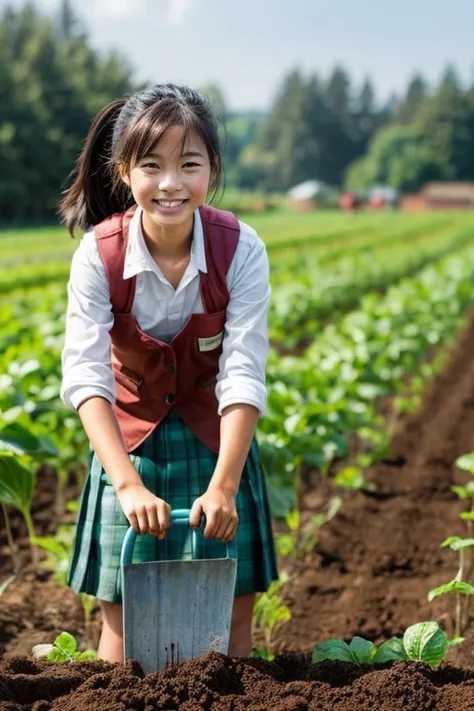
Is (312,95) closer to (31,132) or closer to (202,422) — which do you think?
(31,132)

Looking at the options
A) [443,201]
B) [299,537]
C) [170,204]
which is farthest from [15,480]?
[443,201]

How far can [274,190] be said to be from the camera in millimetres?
113812

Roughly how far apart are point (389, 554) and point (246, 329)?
2.02 m

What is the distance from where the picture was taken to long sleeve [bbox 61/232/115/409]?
2412 mm

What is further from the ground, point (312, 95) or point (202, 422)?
point (312, 95)

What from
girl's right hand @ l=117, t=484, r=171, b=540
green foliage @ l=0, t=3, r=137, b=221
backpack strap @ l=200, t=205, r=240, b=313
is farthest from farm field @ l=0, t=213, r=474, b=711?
green foliage @ l=0, t=3, r=137, b=221

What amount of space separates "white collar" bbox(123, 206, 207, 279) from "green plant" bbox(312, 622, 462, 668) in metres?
0.93

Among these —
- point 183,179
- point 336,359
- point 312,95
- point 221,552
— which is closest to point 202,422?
point 221,552

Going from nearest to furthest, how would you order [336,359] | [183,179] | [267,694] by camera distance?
[267,694] < [183,179] < [336,359]

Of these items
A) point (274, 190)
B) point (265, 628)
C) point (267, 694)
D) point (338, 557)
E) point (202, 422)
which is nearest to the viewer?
point (267, 694)

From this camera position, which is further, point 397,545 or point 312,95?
point 312,95

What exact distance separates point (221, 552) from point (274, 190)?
112821mm

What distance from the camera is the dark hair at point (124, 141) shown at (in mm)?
2402

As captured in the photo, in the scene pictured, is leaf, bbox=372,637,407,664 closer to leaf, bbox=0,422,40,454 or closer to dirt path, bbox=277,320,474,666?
dirt path, bbox=277,320,474,666
